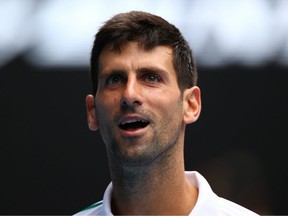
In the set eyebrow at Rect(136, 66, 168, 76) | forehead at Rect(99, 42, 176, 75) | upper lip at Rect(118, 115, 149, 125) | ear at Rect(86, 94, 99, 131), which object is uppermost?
forehead at Rect(99, 42, 176, 75)

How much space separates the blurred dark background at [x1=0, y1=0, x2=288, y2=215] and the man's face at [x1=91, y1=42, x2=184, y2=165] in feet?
7.28

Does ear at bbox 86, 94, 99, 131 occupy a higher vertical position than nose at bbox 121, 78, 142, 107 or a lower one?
lower

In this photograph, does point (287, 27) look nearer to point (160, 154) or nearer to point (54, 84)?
Result: point (54, 84)

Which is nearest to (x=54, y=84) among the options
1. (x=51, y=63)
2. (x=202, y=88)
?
(x=51, y=63)

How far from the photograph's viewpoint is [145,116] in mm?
2922

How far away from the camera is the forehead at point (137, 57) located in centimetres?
301

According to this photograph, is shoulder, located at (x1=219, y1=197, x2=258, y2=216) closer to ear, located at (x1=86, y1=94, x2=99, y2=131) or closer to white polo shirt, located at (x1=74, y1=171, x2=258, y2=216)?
white polo shirt, located at (x1=74, y1=171, x2=258, y2=216)

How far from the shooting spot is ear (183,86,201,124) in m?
3.15

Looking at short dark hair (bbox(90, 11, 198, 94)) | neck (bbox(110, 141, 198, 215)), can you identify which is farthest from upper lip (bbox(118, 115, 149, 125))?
short dark hair (bbox(90, 11, 198, 94))

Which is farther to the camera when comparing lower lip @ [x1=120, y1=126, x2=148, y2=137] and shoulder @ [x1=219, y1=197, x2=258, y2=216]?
shoulder @ [x1=219, y1=197, x2=258, y2=216]

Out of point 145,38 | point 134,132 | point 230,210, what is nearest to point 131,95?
point 134,132

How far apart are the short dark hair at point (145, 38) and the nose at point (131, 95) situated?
21 cm

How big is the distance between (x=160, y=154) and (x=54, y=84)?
101 inches

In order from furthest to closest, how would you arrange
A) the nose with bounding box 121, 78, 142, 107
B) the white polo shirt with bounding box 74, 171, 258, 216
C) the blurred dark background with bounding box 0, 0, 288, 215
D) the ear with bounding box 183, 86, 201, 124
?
the blurred dark background with bounding box 0, 0, 288, 215
the ear with bounding box 183, 86, 201, 124
the white polo shirt with bounding box 74, 171, 258, 216
the nose with bounding box 121, 78, 142, 107
